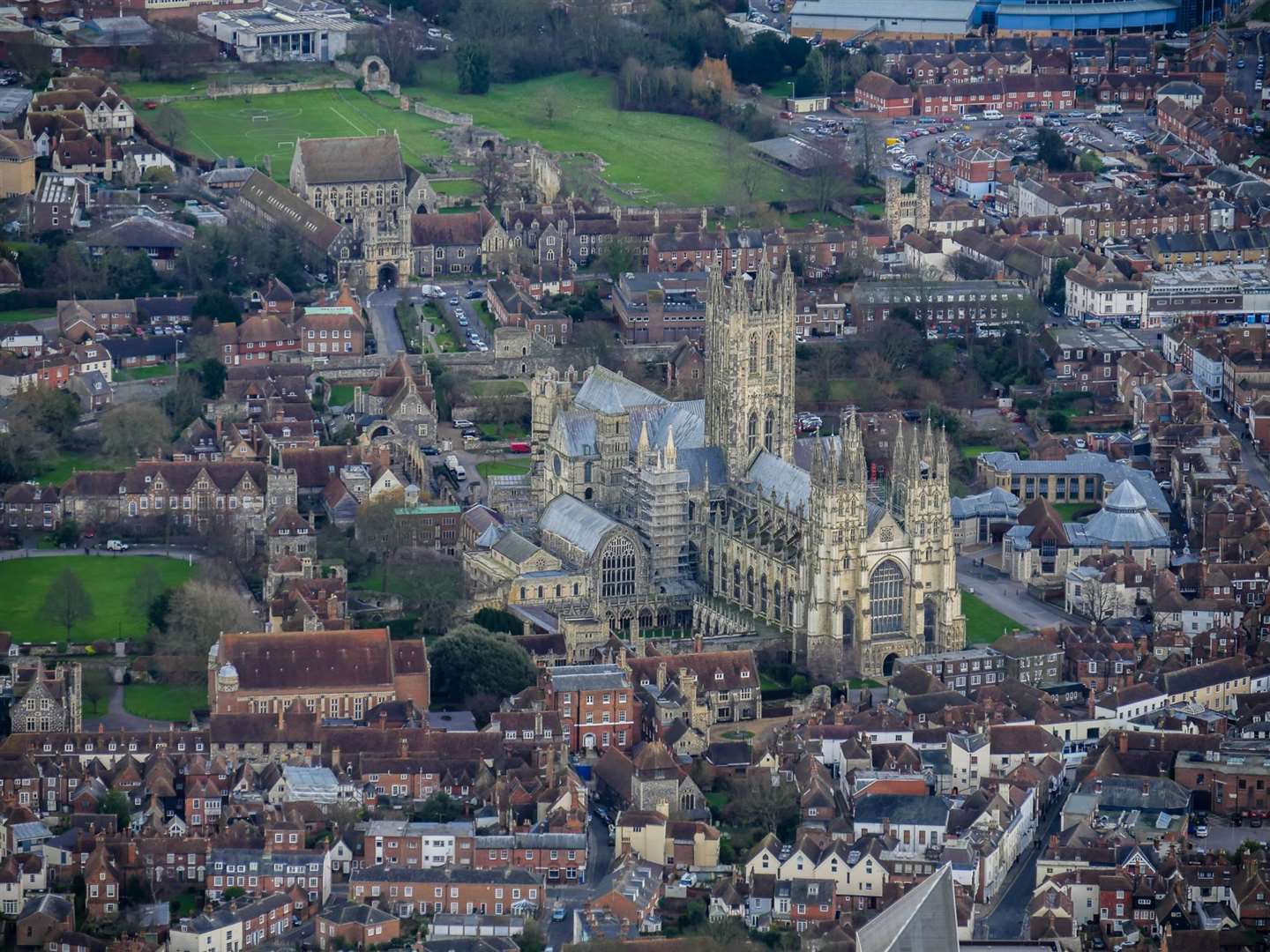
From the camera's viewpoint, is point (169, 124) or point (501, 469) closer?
point (501, 469)

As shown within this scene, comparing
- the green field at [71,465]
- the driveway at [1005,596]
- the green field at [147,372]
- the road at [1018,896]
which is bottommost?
the green field at [147,372]

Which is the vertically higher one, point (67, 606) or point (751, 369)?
point (751, 369)

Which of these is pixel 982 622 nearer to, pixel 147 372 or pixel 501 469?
pixel 501 469

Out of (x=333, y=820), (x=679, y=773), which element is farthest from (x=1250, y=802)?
(x=333, y=820)

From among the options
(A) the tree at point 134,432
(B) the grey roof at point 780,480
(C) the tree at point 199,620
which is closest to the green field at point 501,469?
(A) the tree at point 134,432

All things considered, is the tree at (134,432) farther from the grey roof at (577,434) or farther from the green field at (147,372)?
the grey roof at (577,434)

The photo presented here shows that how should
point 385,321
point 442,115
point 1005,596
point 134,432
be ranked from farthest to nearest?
1. point 442,115
2. point 385,321
3. point 134,432
4. point 1005,596

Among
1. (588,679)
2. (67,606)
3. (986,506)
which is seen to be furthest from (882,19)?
(588,679)
